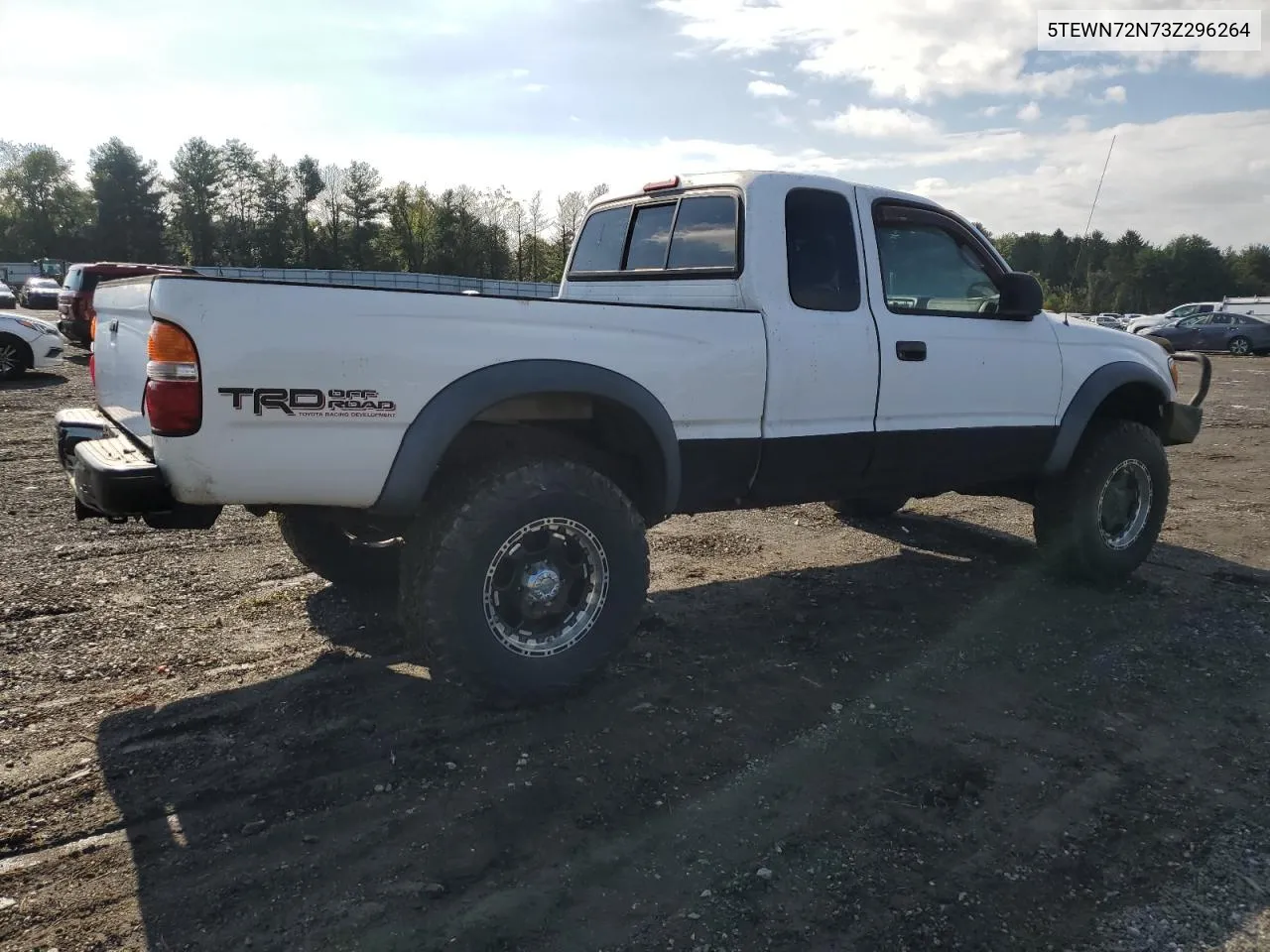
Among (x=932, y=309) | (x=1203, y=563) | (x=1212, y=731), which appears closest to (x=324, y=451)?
(x=932, y=309)

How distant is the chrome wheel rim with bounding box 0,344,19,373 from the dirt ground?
437 inches

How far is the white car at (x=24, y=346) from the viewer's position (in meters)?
14.2

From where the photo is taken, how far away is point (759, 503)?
14.0ft

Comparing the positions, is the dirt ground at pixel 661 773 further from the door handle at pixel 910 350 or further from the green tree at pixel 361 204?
Result: the green tree at pixel 361 204

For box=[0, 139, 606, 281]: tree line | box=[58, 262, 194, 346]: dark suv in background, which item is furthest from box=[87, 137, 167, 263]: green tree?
box=[58, 262, 194, 346]: dark suv in background

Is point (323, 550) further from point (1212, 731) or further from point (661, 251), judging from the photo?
point (1212, 731)

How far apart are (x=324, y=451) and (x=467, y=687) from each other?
40.4 inches

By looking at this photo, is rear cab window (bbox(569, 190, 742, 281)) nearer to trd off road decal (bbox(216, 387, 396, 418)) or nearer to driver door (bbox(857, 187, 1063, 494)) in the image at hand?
driver door (bbox(857, 187, 1063, 494))

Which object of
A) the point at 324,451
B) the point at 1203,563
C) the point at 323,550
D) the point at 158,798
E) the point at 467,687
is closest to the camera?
the point at 158,798

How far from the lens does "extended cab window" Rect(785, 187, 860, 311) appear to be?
4.20 m

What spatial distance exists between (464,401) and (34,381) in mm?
14311

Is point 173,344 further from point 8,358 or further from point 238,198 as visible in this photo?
point 238,198

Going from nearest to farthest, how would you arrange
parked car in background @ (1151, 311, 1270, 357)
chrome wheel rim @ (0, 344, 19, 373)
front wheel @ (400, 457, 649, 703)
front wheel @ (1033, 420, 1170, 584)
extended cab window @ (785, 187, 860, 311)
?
front wheel @ (400, 457, 649, 703), extended cab window @ (785, 187, 860, 311), front wheel @ (1033, 420, 1170, 584), chrome wheel rim @ (0, 344, 19, 373), parked car in background @ (1151, 311, 1270, 357)

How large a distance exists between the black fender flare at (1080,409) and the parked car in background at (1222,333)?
26131 mm
